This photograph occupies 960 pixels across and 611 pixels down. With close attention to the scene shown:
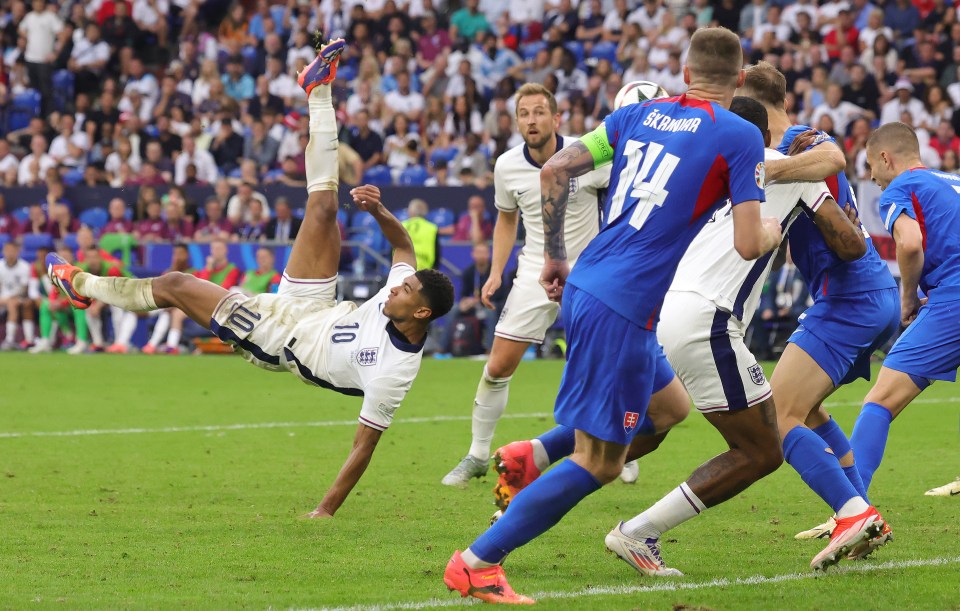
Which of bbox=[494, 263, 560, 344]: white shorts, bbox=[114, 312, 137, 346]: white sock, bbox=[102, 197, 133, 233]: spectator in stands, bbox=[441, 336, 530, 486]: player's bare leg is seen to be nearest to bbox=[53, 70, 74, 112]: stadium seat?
bbox=[102, 197, 133, 233]: spectator in stands

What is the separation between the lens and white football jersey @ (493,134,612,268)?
9.25 m

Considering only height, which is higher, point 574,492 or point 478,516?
point 574,492

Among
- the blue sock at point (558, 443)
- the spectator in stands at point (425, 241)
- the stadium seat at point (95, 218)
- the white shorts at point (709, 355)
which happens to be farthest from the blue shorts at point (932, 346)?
the stadium seat at point (95, 218)

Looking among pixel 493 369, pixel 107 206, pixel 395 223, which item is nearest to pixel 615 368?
pixel 395 223

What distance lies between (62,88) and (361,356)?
2306 centimetres

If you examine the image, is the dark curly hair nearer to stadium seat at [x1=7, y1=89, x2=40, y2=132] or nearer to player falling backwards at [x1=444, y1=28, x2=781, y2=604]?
player falling backwards at [x1=444, y1=28, x2=781, y2=604]

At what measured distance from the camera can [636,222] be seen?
5480 millimetres

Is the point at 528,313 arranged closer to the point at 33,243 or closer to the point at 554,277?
the point at 554,277

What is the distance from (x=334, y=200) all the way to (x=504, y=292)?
36.5 ft

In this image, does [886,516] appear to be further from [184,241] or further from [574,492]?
[184,241]

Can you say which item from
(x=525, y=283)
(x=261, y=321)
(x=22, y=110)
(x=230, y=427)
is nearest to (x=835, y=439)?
(x=525, y=283)

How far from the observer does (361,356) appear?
7715mm

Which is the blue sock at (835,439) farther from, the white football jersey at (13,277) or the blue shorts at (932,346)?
the white football jersey at (13,277)

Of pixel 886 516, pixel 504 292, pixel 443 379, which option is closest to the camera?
pixel 886 516
